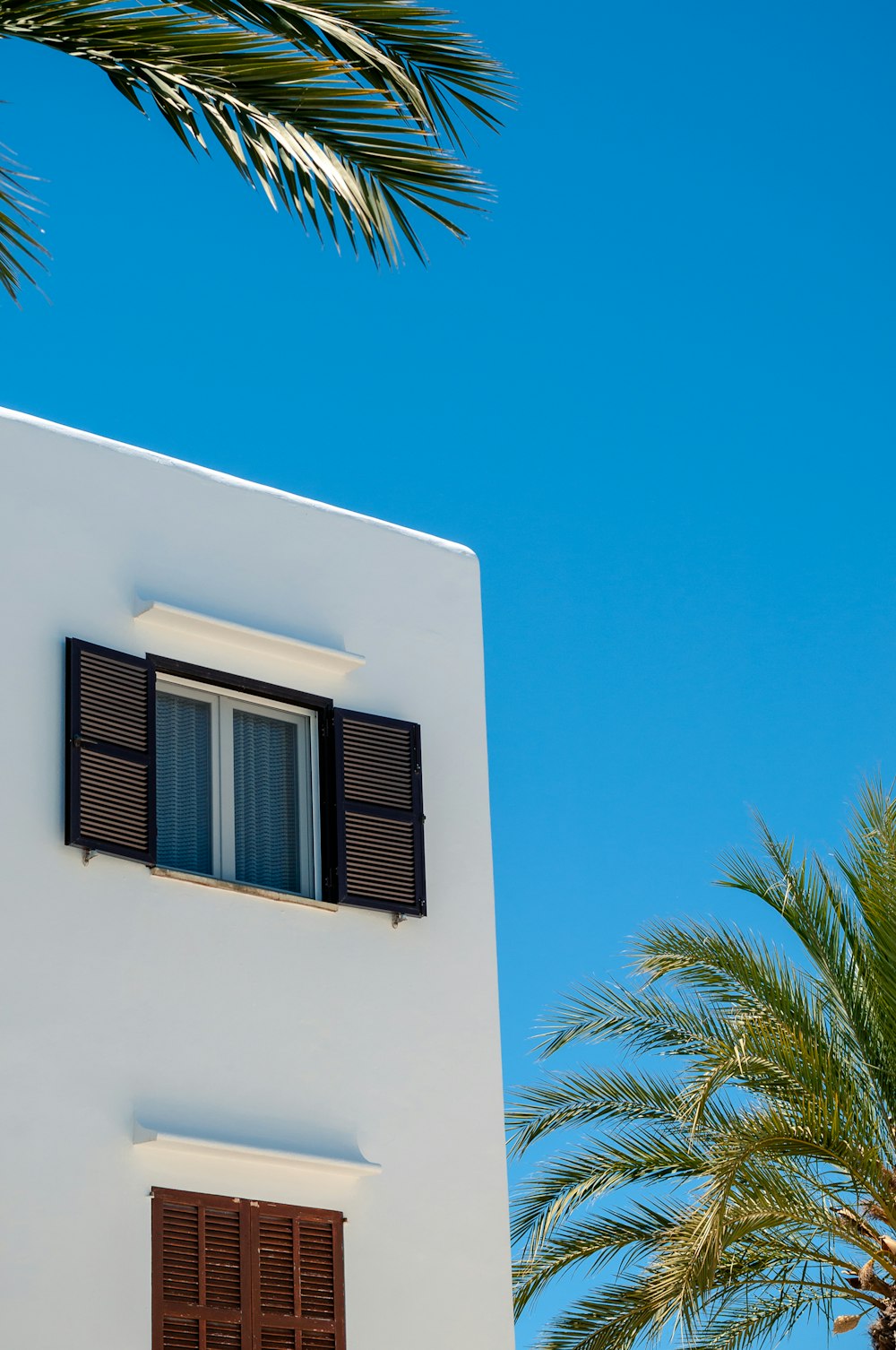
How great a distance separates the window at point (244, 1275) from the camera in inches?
416

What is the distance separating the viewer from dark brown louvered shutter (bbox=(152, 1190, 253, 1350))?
414 inches

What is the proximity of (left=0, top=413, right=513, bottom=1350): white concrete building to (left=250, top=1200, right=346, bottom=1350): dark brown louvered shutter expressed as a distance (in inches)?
0.5

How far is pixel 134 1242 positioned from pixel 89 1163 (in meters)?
0.39

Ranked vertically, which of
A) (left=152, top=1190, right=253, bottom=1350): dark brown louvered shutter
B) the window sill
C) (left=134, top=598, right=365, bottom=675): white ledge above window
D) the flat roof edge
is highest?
the flat roof edge

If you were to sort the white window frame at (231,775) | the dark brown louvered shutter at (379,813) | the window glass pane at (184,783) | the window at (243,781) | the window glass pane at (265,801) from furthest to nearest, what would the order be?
the dark brown louvered shutter at (379,813)
the window glass pane at (265,801)
the white window frame at (231,775)
the window glass pane at (184,783)
the window at (243,781)

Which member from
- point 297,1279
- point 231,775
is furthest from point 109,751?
point 297,1279

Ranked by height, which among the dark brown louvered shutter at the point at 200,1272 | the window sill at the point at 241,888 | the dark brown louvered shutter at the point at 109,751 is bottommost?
the dark brown louvered shutter at the point at 200,1272

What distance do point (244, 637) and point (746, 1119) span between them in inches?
143

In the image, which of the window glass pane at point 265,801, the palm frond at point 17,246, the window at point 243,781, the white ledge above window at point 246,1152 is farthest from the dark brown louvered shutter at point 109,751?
the palm frond at point 17,246

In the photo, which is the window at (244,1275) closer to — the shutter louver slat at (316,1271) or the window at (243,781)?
the shutter louver slat at (316,1271)

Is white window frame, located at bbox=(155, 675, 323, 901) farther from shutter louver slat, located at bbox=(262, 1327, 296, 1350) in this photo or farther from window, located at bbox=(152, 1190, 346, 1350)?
shutter louver slat, located at bbox=(262, 1327, 296, 1350)

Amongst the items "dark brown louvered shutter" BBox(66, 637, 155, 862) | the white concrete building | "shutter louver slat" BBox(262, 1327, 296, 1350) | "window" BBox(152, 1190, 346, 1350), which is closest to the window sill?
the white concrete building

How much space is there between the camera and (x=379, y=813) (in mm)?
12148

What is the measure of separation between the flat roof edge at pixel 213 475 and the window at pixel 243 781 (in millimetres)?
1030
